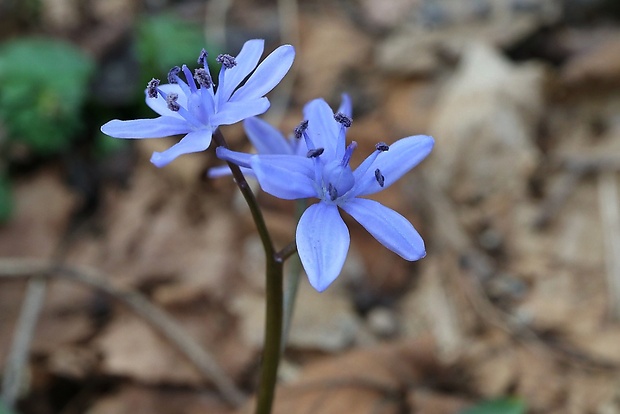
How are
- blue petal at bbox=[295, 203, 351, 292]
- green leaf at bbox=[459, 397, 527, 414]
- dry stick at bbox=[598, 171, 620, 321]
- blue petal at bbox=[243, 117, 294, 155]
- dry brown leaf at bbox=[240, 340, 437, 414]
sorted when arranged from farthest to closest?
dry stick at bbox=[598, 171, 620, 321]
dry brown leaf at bbox=[240, 340, 437, 414]
green leaf at bbox=[459, 397, 527, 414]
blue petal at bbox=[243, 117, 294, 155]
blue petal at bbox=[295, 203, 351, 292]

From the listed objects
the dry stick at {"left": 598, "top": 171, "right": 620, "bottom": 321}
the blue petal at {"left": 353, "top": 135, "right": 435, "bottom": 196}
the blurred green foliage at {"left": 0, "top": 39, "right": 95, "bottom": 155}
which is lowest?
the blue petal at {"left": 353, "top": 135, "right": 435, "bottom": 196}

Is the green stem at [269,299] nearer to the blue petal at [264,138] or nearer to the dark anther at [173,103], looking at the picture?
the dark anther at [173,103]

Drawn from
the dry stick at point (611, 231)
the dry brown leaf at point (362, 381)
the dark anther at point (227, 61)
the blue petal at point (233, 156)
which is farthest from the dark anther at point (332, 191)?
the dry stick at point (611, 231)

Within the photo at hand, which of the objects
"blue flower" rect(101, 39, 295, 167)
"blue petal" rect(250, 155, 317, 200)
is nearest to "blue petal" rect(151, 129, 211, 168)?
"blue flower" rect(101, 39, 295, 167)

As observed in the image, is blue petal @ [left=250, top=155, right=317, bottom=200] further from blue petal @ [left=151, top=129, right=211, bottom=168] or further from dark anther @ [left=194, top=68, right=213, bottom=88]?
dark anther @ [left=194, top=68, right=213, bottom=88]

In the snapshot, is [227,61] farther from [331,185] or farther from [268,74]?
[331,185]

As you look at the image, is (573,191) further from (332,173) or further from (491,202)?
(332,173)
